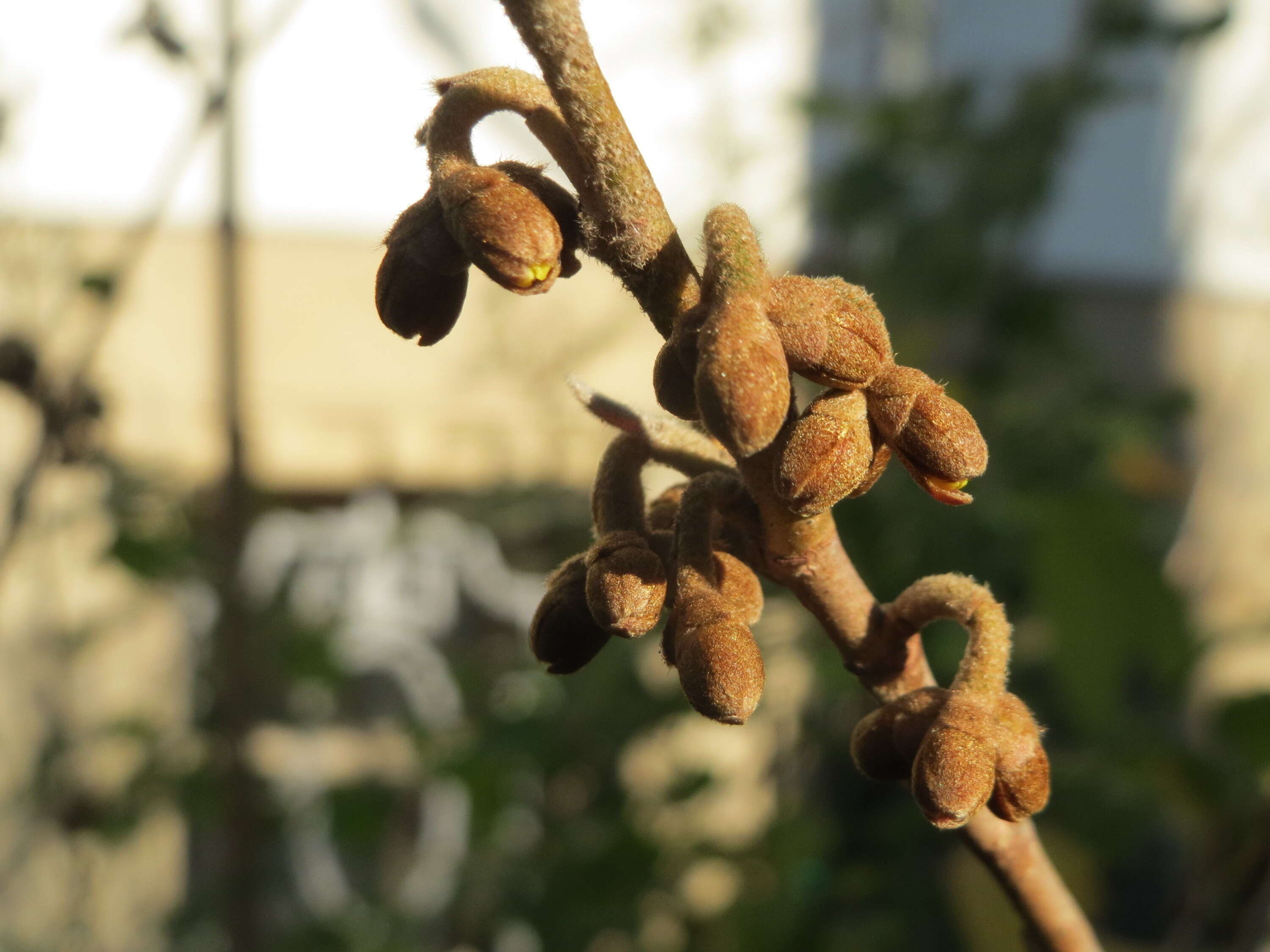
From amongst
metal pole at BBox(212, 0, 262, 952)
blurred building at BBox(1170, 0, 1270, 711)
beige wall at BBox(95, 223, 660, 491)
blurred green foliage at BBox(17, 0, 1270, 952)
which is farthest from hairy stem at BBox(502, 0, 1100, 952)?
blurred building at BBox(1170, 0, 1270, 711)

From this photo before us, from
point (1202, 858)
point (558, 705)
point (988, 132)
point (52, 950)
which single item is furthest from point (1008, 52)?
point (52, 950)

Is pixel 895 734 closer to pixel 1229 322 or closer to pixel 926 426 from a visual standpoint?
pixel 926 426

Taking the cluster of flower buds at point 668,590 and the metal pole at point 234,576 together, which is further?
the metal pole at point 234,576

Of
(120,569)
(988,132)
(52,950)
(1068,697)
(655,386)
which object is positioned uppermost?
(655,386)

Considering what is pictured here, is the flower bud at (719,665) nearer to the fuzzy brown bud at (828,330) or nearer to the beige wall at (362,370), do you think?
the fuzzy brown bud at (828,330)

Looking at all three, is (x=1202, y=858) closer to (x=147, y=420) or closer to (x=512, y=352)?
(x=512, y=352)

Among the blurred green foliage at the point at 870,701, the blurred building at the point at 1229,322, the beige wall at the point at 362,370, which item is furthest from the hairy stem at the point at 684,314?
the blurred building at the point at 1229,322
